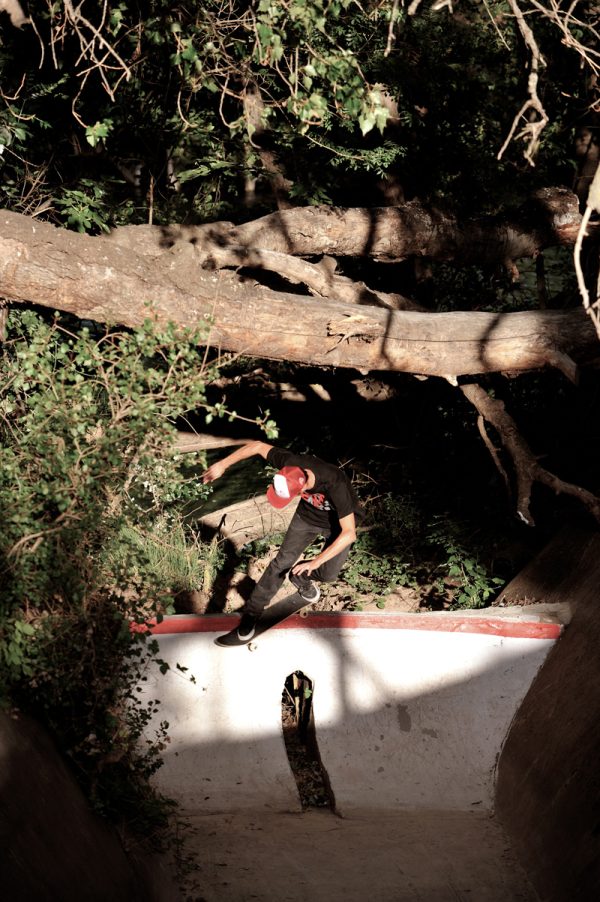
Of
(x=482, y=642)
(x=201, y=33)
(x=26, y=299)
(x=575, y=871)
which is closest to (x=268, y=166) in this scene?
(x=201, y=33)

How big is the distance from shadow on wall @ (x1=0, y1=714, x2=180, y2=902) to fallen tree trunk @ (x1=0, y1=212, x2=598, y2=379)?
121 inches

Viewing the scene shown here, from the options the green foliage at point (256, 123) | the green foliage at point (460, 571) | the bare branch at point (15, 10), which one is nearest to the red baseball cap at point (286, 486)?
the green foliage at point (460, 571)

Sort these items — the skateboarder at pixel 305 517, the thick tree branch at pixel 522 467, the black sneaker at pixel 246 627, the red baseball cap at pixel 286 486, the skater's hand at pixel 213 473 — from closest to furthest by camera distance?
the skater's hand at pixel 213 473, the red baseball cap at pixel 286 486, the skateboarder at pixel 305 517, the black sneaker at pixel 246 627, the thick tree branch at pixel 522 467

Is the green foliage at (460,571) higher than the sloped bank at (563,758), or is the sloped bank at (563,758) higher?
the sloped bank at (563,758)

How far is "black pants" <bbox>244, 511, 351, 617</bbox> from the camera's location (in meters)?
6.73

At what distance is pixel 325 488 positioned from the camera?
645 cm

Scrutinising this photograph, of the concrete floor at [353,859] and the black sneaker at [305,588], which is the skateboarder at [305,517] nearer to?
the black sneaker at [305,588]

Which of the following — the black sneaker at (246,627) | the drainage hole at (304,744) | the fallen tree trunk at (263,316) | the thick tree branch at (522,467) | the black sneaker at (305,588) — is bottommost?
the drainage hole at (304,744)

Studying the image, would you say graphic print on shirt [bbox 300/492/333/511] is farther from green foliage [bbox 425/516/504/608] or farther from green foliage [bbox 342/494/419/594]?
green foliage [bbox 342/494/419/594]

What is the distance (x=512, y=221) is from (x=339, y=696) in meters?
5.57

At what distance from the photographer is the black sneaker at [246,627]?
6703 mm

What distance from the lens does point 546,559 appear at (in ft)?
26.6

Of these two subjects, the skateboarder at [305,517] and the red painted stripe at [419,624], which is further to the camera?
the red painted stripe at [419,624]

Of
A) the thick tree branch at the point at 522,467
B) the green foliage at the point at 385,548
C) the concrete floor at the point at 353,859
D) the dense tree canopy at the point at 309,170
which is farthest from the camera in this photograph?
the green foliage at the point at 385,548
